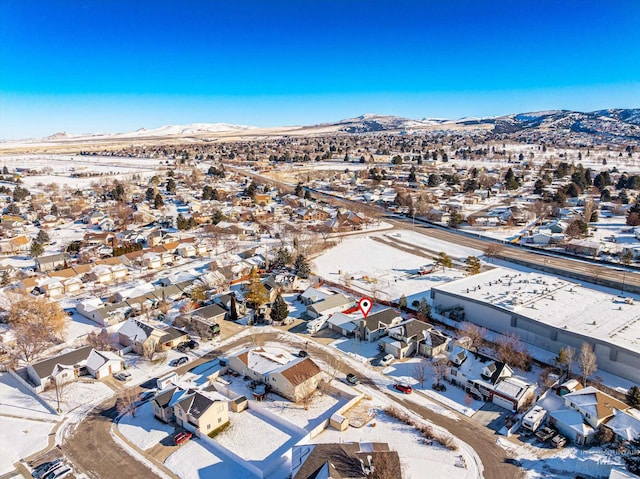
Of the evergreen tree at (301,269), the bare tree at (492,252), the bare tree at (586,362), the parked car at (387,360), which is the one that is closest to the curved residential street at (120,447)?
the parked car at (387,360)

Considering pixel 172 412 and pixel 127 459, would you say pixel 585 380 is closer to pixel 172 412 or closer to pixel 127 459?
pixel 172 412

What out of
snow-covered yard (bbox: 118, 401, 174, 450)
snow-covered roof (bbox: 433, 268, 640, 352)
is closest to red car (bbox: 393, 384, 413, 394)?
snow-covered roof (bbox: 433, 268, 640, 352)

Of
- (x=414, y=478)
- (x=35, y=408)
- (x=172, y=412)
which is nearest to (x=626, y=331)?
(x=414, y=478)

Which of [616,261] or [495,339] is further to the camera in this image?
[616,261]

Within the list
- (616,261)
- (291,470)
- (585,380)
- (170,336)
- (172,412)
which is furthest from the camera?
(616,261)

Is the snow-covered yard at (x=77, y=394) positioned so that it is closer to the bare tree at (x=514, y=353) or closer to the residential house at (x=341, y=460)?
the residential house at (x=341, y=460)

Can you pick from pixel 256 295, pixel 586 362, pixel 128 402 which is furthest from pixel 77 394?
pixel 586 362

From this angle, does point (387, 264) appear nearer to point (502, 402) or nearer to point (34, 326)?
point (502, 402)

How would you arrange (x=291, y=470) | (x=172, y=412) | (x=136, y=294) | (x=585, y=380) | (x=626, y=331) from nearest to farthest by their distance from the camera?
(x=291, y=470), (x=172, y=412), (x=585, y=380), (x=626, y=331), (x=136, y=294)
